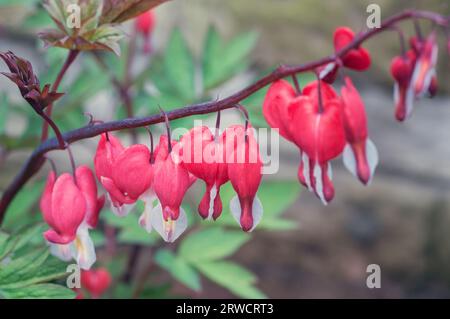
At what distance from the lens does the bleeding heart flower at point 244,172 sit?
71cm

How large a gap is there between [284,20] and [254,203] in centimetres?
201

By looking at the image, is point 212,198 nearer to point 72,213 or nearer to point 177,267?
point 72,213

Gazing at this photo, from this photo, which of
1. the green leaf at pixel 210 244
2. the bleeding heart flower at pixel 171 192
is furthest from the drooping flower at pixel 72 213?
the green leaf at pixel 210 244

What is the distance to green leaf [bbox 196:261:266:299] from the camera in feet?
3.96

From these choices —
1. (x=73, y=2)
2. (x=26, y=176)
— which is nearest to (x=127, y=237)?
(x=26, y=176)

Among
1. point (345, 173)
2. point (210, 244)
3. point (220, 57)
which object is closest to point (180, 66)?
point (220, 57)

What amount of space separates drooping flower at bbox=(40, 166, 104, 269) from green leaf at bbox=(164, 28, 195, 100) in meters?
0.64

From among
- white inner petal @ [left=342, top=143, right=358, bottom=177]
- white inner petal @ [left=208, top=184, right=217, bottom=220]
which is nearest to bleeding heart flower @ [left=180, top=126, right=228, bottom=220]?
white inner petal @ [left=208, top=184, right=217, bottom=220]

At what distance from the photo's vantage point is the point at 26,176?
88cm

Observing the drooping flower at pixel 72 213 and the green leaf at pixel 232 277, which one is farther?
the green leaf at pixel 232 277

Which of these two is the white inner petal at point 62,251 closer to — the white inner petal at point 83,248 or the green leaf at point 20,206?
the white inner petal at point 83,248

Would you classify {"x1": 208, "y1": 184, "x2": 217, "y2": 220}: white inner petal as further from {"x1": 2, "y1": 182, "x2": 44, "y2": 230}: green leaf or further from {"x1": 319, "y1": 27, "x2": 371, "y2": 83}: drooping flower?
{"x1": 2, "y1": 182, "x2": 44, "y2": 230}: green leaf

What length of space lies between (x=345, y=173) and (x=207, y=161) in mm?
1905

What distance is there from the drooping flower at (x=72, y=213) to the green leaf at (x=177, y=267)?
0.45 m
